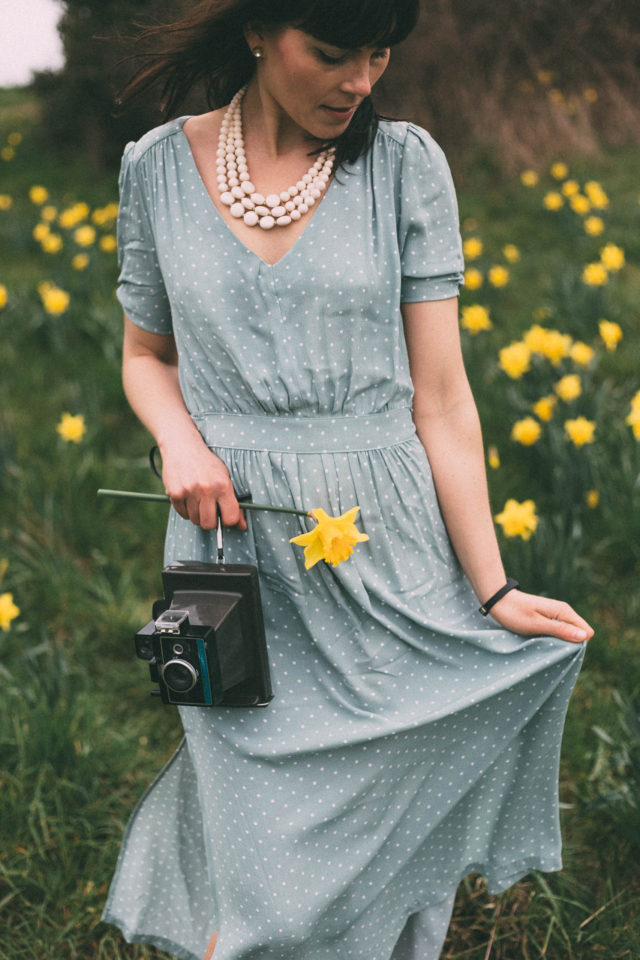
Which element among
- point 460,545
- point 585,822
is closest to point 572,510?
point 585,822

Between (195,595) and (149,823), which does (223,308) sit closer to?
(195,595)

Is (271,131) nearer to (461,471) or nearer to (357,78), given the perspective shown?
(357,78)

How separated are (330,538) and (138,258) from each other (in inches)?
24.8

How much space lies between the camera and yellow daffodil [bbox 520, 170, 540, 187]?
228 inches

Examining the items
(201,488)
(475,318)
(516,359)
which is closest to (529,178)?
(475,318)

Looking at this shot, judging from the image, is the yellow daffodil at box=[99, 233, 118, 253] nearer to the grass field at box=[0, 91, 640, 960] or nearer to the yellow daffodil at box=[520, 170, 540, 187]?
the grass field at box=[0, 91, 640, 960]

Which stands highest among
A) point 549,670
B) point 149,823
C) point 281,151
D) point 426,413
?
point 281,151

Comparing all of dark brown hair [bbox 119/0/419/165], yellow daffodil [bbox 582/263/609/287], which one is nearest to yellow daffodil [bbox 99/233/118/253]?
yellow daffodil [bbox 582/263/609/287]

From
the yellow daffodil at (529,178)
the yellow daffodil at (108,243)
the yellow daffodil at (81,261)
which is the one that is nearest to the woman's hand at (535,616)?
the yellow daffodil at (81,261)

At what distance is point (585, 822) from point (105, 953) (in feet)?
3.57

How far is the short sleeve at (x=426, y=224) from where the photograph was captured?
1418mm

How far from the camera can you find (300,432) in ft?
4.76

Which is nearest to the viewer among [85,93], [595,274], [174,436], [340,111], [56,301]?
[340,111]

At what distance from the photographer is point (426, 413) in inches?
60.7
